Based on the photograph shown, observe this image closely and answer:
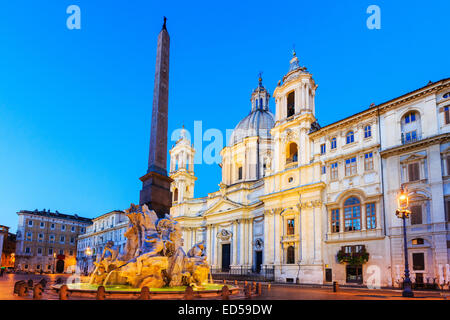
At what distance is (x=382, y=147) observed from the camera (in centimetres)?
3266

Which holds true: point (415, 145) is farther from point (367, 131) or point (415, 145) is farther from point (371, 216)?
point (371, 216)

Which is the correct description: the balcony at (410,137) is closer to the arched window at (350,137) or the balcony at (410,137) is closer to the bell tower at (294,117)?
the arched window at (350,137)

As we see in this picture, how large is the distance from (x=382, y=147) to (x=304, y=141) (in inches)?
374

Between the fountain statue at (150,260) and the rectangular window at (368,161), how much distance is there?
19.4m

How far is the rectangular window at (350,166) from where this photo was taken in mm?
34572

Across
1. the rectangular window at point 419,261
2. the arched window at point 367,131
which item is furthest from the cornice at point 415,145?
the rectangular window at point 419,261

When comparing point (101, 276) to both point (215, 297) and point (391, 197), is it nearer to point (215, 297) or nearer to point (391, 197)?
point (215, 297)

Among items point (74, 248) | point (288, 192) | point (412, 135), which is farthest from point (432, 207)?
point (74, 248)

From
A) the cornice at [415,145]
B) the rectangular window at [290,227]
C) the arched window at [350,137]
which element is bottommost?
the rectangular window at [290,227]

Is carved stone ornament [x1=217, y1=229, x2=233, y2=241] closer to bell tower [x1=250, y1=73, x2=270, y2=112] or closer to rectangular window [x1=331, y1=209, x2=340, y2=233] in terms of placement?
rectangular window [x1=331, y1=209, x2=340, y2=233]

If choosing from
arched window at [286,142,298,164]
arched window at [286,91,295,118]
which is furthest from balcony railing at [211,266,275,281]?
arched window at [286,91,295,118]

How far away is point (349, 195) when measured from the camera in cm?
3428

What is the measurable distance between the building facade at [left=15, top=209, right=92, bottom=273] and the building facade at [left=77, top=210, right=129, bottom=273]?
294 centimetres

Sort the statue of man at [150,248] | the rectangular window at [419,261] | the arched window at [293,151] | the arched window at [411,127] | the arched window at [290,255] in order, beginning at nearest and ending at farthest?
the statue of man at [150,248] < the rectangular window at [419,261] < the arched window at [411,127] < the arched window at [290,255] < the arched window at [293,151]
